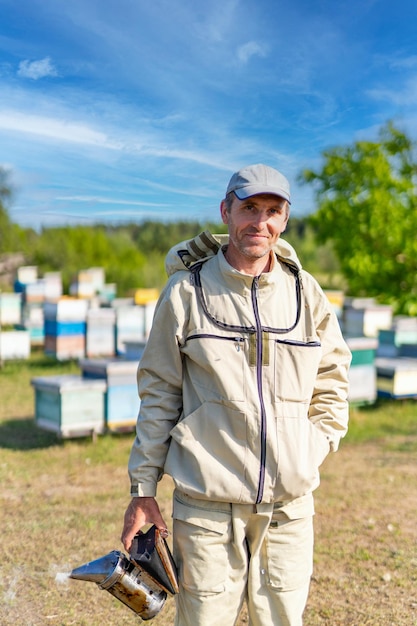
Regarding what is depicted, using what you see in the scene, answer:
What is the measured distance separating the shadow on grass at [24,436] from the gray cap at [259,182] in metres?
4.73

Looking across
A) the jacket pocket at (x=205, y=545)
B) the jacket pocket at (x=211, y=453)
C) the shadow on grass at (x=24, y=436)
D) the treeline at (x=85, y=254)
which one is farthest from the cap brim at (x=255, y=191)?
the treeline at (x=85, y=254)

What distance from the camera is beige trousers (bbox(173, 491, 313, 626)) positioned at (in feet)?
5.85

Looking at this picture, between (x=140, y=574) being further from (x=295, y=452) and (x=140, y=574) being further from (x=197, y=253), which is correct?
(x=197, y=253)

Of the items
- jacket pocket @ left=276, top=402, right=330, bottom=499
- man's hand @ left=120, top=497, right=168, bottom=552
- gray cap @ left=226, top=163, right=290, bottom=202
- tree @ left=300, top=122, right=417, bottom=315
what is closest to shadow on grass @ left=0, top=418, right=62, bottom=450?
man's hand @ left=120, top=497, right=168, bottom=552

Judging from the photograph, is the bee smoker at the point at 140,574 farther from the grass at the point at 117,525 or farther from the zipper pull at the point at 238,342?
the grass at the point at 117,525

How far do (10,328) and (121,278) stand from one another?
6763 mm

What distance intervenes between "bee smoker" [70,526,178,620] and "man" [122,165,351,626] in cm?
5

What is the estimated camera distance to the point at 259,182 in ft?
5.80

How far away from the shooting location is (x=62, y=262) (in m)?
23.7

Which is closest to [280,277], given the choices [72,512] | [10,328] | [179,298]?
[179,298]

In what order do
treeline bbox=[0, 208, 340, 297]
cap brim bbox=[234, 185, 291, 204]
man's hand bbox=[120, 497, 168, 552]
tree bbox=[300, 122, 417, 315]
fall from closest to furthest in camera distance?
cap brim bbox=[234, 185, 291, 204] → man's hand bbox=[120, 497, 168, 552] → tree bbox=[300, 122, 417, 315] → treeline bbox=[0, 208, 340, 297]

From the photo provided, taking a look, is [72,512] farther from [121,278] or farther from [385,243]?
[121,278]

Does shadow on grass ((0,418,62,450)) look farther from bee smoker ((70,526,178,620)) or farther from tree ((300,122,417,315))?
tree ((300,122,417,315))

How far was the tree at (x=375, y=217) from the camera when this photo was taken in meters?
11.0
